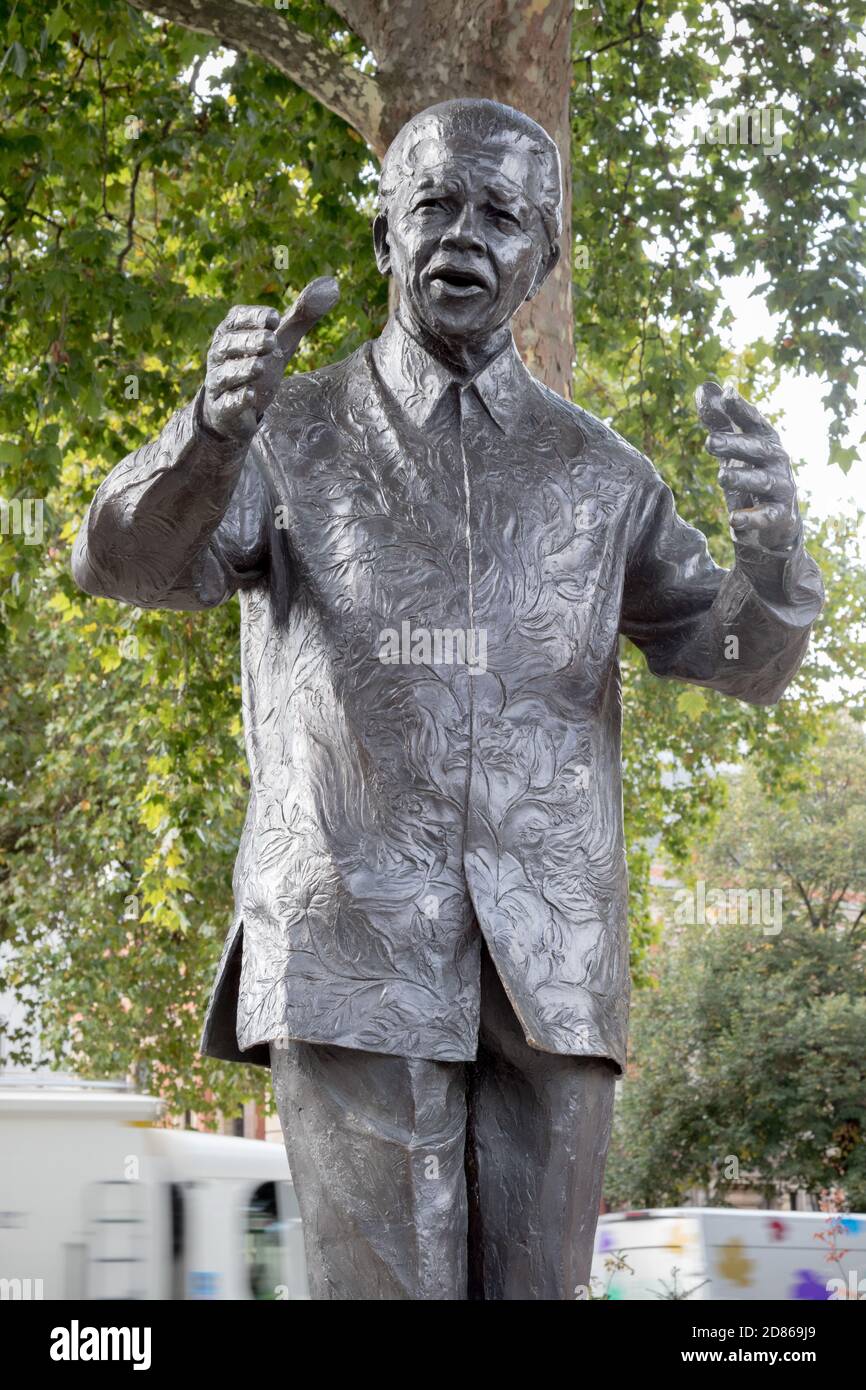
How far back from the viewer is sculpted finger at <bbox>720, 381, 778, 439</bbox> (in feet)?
9.46

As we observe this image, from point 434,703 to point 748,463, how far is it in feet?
1.86

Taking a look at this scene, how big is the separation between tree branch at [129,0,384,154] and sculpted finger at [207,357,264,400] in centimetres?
670

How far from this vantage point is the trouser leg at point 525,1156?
2965mm

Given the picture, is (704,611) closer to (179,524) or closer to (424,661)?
(424,661)

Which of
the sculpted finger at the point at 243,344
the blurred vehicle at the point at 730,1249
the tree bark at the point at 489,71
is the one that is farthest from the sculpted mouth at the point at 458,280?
the blurred vehicle at the point at 730,1249

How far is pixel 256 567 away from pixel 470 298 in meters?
0.52

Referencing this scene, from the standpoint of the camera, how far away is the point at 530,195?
10.1 feet

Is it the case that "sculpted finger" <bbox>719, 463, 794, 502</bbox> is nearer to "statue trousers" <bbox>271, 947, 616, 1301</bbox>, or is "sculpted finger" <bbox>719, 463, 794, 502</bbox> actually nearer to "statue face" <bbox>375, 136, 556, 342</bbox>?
"statue face" <bbox>375, 136, 556, 342</bbox>

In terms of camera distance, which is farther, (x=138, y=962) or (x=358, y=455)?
(x=138, y=962)

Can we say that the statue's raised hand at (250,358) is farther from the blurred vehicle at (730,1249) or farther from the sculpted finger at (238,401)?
the blurred vehicle at (730,1249)

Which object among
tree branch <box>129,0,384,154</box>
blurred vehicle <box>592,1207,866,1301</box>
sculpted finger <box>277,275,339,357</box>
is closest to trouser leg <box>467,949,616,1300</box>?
sculpted finger <box>277,275,339,357</box>
